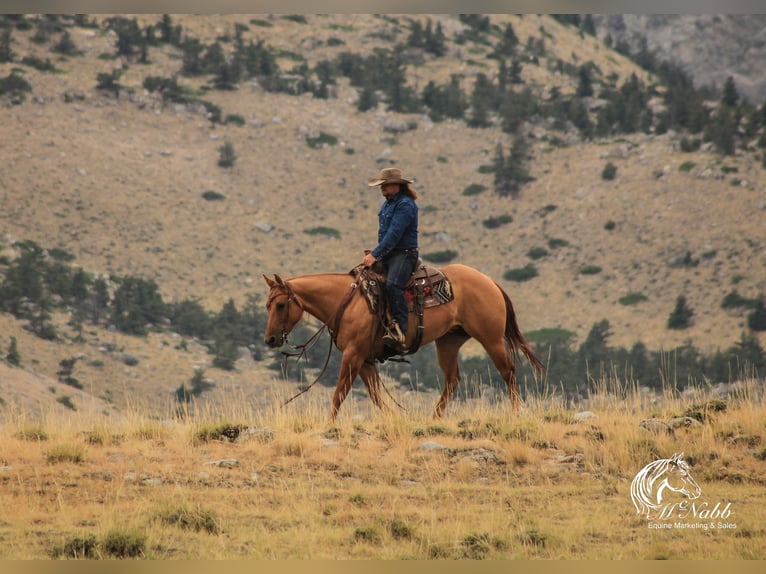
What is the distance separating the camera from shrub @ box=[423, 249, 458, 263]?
70188mm

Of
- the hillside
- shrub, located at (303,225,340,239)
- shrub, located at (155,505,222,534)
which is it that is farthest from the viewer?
shrub, located at (303,225,340,239)

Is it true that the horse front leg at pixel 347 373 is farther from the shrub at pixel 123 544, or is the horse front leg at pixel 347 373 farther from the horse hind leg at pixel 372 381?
the shrub at pixel 123 544

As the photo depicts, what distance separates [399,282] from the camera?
47.8 ft

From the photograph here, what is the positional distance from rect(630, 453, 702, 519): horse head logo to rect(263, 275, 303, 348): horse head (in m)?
5.09

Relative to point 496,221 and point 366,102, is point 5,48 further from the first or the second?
point 496,221

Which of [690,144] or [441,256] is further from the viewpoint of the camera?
[690,144]

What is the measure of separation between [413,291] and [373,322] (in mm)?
715

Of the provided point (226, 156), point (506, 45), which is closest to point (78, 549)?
point (226, 156)

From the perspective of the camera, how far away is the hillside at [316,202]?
62.9 m

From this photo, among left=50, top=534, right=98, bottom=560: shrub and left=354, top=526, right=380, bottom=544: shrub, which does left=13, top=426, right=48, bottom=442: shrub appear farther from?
left=354, top=526, right=380, bottom=544: shrub

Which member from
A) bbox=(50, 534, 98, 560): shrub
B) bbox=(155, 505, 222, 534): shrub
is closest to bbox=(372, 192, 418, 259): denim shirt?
bbox=(155, 505, 222, 534): shrub

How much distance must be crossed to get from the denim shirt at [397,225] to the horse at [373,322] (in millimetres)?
663

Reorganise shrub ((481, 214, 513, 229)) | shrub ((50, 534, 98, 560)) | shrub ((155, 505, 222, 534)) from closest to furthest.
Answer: shrub ((50, 534, 98, 560)) < shrub ((155, 505, 222, 534)) < shrub ((481, 214, 513, 229))

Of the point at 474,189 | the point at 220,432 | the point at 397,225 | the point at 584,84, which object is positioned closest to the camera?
the point at 220,432
